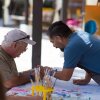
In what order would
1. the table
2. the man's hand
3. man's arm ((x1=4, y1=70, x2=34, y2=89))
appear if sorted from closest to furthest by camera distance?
the table < man's arm ((x1=4, y1=70, x2=34, y2=89)) < the man's hand

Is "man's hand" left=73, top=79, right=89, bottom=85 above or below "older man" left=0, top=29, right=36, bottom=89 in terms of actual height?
below

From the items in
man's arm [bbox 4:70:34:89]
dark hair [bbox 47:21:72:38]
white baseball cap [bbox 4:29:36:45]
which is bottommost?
man's arm [bbox 4:70:34:89]

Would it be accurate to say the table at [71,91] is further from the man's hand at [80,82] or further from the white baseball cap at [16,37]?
the white baseball cap at [16,37]

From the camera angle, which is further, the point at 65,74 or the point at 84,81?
the point at 84,81

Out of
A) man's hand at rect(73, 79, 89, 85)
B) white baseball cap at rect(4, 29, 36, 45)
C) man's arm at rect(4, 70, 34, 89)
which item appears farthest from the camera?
man's hand at rect(73, 79, 89, 85)

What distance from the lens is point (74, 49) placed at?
10.2 ft

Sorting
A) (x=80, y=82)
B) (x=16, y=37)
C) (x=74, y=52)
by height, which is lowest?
(x=80, y=82)

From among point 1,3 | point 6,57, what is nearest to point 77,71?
point 6,57

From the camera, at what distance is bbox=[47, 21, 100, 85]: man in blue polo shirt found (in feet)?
10.3

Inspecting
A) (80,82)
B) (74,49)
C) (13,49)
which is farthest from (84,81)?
(13,49)

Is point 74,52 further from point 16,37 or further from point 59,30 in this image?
point 16,37

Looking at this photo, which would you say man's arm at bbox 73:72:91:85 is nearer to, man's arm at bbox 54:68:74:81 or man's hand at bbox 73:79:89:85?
man's hand at bbox 73:79:89:85

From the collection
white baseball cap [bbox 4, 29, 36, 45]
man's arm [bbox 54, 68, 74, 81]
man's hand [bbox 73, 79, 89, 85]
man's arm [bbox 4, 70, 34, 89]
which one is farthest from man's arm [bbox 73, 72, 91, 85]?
white baseball cap [bbox 4, 29, 36, 45]

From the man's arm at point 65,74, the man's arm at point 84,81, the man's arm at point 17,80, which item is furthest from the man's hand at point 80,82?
the man's arm at point 17,80
